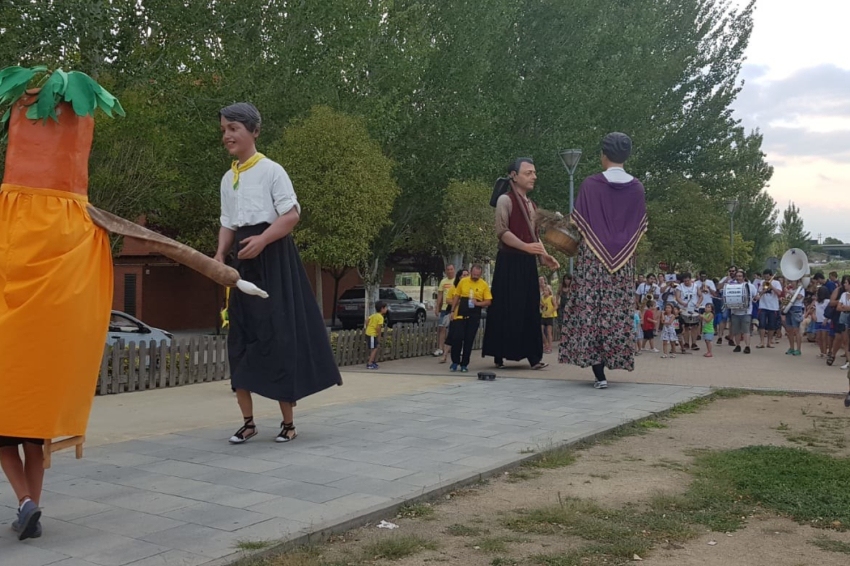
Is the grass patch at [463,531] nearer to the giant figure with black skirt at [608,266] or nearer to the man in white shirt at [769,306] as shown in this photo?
the giant figure with black skirt at [608,266]

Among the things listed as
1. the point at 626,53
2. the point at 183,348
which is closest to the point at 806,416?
the point at 183,348

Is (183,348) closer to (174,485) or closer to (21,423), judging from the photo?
(174,485)

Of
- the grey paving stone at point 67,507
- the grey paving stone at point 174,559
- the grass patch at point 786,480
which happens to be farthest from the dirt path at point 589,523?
the grey paving stone at point 67,507

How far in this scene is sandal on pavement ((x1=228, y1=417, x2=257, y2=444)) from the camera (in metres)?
6.45

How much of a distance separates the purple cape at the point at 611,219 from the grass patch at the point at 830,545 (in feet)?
19.1

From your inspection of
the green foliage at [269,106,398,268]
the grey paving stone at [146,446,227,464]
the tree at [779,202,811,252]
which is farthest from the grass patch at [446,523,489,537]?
the tree at [779,202,811,252]

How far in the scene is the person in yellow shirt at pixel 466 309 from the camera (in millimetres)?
12633

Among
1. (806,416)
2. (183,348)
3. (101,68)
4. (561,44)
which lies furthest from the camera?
(561,44)

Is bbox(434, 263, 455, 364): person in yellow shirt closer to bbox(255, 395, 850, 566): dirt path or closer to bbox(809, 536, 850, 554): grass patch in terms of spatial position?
bbox(255, 395, 850, 566): dirt path

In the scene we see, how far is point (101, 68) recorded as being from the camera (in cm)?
1432

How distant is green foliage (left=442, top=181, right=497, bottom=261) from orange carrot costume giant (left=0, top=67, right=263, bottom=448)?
1825cm

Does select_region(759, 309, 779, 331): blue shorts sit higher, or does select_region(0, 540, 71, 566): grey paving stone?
select_region(759, 309, 779, 331): blue shorts

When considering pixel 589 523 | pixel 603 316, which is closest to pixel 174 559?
pixel 589 523

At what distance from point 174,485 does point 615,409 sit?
4692 mm
